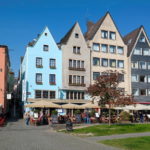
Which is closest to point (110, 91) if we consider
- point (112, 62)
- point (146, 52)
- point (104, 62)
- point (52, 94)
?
point (52, 94)

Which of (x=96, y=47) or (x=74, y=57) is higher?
(x=96, y=47)

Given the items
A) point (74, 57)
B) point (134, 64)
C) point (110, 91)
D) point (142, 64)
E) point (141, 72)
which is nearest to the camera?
point (110, 91)

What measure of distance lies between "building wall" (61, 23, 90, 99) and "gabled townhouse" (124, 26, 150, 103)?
9658 millimetres

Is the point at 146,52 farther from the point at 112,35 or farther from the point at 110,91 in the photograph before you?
the point at 110,91

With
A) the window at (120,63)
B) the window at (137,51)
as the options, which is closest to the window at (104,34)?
the window at (120,63)

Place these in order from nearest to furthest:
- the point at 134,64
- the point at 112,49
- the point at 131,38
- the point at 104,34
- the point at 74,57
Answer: the point at 74,57, the point at 104,34, the point at 112,49, the point at 134,64, the point at 131,38

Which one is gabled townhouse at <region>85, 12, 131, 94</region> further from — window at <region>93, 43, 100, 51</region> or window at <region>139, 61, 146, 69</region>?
window at <region>139, 61, 146, 69</region>

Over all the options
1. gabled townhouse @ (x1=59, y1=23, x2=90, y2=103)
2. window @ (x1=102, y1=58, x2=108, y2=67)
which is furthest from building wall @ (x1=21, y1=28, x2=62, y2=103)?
window @ (x1=102, y1=58, x2=108, y2=67)

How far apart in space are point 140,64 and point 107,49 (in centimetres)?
777

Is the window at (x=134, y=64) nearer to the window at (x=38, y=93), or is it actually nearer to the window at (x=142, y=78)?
the window at (x=142, y=78)

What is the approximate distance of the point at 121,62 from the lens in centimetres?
5888

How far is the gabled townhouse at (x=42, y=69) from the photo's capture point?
50.2m

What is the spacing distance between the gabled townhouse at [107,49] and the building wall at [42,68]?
23.4ft

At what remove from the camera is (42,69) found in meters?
51.6
